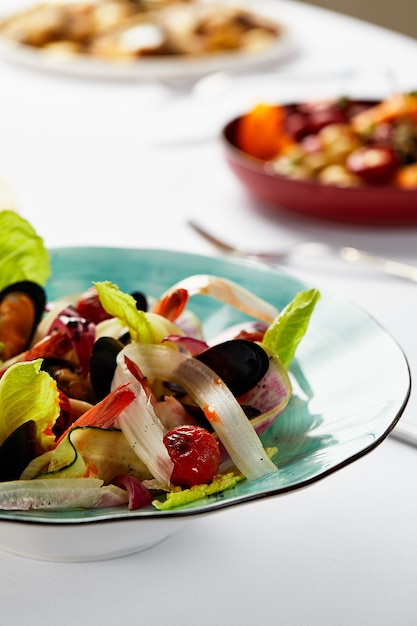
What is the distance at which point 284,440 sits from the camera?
1.02 m

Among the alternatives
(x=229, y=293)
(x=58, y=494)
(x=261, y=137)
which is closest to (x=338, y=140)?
(x=261, y=137)

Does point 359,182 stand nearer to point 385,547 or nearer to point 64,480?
point 385,547

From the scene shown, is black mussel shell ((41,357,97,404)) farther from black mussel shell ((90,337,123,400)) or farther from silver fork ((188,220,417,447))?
silver fork ((188,220,417,447))

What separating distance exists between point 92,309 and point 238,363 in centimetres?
23

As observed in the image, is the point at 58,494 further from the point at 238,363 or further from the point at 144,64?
the point at 144,64

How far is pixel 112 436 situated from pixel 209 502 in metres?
0.14

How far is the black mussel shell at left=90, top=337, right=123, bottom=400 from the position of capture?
0.97 metres

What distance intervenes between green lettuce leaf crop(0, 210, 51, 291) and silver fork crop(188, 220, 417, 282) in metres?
0.53

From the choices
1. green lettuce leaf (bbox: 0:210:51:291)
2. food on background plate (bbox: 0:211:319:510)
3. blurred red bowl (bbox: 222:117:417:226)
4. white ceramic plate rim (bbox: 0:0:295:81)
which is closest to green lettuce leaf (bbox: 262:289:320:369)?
food on background plate (bbox: 0:211:319:510)

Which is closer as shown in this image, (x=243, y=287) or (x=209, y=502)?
(x=209, y=502)

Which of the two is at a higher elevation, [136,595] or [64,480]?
[64,480]

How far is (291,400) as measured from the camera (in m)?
1.07

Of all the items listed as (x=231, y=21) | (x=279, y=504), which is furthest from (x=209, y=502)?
(x=231, y=21)

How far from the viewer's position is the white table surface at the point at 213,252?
0.89 meters
